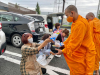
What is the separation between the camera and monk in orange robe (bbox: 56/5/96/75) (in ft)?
4.91

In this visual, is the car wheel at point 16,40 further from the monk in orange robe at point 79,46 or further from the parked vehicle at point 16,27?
the monk in orange robe at point 79,46

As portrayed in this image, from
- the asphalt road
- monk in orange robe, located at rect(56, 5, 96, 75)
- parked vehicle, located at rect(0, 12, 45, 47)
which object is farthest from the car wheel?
monk in orange robe, located at rect(56, 5, 96, 75)

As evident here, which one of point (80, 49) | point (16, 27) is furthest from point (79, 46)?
point (16, 27)

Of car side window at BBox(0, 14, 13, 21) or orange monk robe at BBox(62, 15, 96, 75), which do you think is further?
car side window at BBox(0, 14, 13, 21)

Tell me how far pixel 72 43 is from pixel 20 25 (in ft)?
12.5

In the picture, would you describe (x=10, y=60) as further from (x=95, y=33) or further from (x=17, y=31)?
(x=95, y=33)

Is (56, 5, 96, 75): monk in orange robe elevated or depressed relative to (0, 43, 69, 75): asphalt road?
elevated

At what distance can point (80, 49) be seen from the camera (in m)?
1.63

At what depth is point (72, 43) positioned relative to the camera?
1.53m

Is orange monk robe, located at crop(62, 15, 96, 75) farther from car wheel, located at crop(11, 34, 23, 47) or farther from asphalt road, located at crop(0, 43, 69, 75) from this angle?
car wheel, located at crop(11, 34, 23, 47)

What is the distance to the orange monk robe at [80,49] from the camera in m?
1.49

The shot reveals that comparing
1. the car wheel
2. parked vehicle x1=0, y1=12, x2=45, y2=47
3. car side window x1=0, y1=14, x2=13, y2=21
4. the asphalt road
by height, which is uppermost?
car side window x1=0, y1=14, x2=13, y2=21

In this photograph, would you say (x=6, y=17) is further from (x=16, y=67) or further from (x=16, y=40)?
(x=16, y=67)

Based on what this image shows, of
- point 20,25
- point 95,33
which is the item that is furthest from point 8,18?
point 95,33
